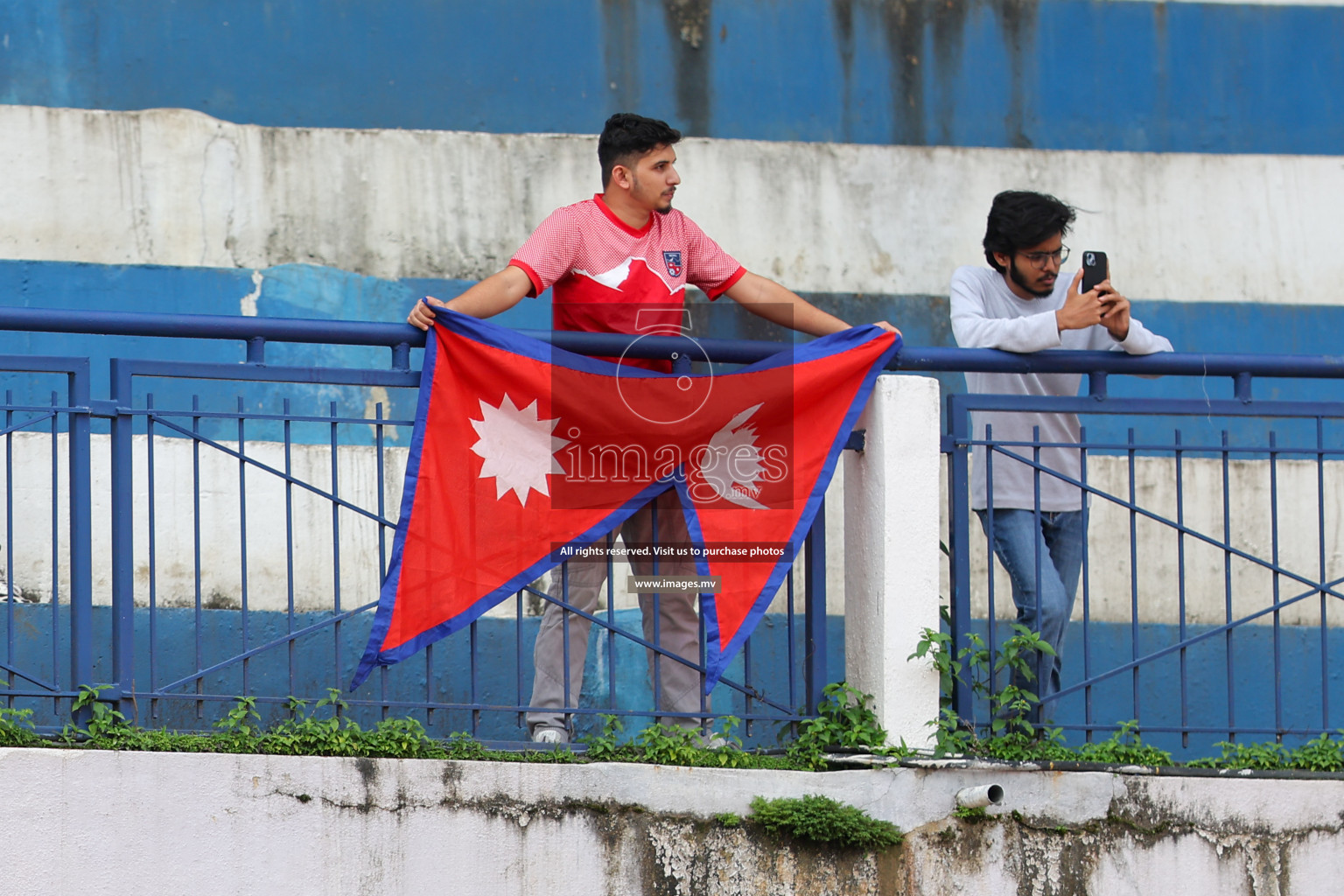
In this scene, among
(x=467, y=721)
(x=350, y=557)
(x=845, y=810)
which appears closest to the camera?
(x=845, y=810)

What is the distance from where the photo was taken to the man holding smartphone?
5383 millimetres

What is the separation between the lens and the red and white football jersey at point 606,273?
5383mm

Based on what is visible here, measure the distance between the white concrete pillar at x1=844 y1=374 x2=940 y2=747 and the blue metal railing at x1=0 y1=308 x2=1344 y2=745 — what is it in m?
0.12

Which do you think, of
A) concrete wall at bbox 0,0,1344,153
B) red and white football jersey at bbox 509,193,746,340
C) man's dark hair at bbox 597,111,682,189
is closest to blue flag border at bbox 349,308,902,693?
red and white football jersey at bbox 509,193,746,340

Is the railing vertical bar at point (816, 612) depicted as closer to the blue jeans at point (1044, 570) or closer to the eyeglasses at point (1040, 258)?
the blue jeans at point (1044, 570)

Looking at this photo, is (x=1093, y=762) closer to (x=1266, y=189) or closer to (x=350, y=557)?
(x=350, y=557)

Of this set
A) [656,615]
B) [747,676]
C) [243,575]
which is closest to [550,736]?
[656,615]

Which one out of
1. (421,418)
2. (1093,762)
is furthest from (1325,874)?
(421,418)

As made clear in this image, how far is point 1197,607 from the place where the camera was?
732 cm

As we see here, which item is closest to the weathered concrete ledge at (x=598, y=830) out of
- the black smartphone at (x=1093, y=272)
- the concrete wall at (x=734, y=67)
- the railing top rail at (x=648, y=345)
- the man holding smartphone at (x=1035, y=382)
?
the man holding smartphone at (x=1035, y=382)

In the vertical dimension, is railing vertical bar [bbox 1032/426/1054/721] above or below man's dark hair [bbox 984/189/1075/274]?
below

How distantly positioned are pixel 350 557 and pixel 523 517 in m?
2.09

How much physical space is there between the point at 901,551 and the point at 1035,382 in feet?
3.06

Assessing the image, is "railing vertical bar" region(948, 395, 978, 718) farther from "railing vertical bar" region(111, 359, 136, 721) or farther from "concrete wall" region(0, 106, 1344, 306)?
"railing vertical bar" region(111, 359, 136, 721)
